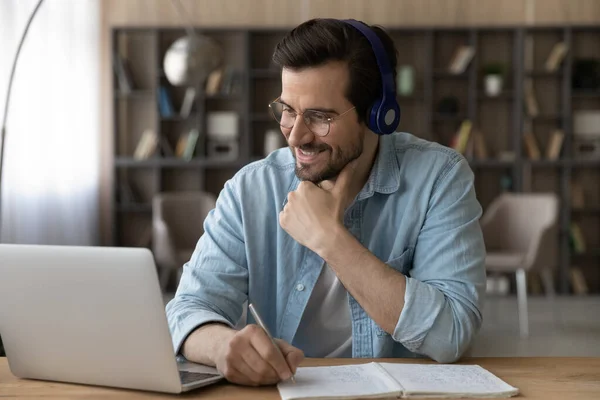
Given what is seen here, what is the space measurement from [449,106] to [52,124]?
321cm

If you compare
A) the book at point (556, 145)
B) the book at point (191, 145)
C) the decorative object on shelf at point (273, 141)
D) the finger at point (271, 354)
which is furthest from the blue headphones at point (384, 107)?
the book at point (556, 145)

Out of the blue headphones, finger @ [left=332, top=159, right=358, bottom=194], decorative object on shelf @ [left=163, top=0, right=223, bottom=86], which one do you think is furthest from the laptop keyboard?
decorative object on shelf @ [left=163, top=0, right=223, bottom=86]

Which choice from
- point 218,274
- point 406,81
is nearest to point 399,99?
point 406,81

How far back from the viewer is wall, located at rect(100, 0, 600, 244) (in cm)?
699

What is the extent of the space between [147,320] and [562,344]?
163 inches

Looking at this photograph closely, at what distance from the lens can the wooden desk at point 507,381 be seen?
A: 1.18 metres

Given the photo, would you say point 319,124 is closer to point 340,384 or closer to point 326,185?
point 326,185

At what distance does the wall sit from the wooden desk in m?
5.89

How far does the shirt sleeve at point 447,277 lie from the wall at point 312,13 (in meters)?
5.55

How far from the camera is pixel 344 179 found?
5.45 feet

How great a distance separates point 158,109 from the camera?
22.7ft

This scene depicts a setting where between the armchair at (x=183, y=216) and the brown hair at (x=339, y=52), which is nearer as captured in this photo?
the brown hair at (x=339, y=52)

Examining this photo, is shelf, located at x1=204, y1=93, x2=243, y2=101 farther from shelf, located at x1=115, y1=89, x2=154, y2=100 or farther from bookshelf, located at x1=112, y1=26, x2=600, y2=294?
shelf, located at x1=115, y1=89, x2=154, y2=100

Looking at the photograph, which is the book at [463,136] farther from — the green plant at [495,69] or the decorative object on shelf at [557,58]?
the decorative object on shelf at [557,58]
